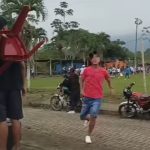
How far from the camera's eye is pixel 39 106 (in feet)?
63.3

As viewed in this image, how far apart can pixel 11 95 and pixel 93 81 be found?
3881mm

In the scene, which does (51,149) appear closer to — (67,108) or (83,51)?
(67,108)

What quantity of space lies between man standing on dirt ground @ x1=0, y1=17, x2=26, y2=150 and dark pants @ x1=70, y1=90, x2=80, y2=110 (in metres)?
Result: 10.8

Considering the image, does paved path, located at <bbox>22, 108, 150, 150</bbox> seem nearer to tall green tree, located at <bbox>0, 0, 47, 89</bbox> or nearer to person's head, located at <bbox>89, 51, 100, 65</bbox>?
person's head, located at <bbox>89, 51, 100, 65</bbox>

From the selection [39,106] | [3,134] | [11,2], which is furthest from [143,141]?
[11,2]

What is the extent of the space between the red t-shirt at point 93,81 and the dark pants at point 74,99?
7.08 m

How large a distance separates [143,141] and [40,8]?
20948 millimetres

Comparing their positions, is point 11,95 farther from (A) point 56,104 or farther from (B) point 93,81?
(A) point 56,104

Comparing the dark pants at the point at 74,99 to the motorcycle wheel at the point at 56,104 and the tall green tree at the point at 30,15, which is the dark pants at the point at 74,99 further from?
the tall green tree at the point at 30,15

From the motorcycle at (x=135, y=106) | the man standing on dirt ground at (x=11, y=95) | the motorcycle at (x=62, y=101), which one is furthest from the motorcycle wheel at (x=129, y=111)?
the man standing on dirt ground at (x=11, y=95)

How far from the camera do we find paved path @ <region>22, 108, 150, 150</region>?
9602 mm

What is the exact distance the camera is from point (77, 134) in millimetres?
11156

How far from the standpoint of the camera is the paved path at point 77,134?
9.60 metres

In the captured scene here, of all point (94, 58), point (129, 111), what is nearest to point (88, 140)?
point (94, 58)
